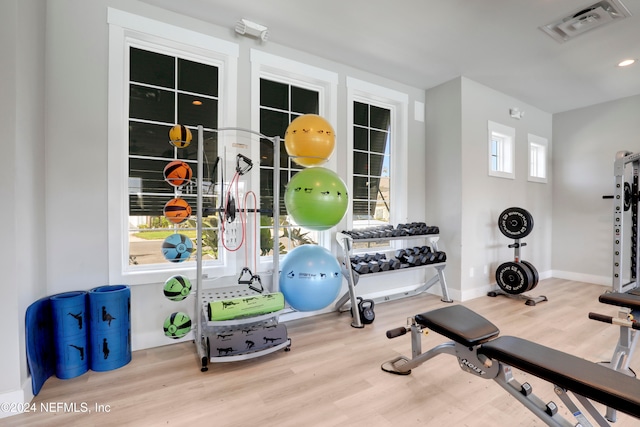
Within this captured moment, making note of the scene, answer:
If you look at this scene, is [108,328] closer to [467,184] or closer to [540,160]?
[467,184]

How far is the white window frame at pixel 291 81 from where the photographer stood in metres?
3.17

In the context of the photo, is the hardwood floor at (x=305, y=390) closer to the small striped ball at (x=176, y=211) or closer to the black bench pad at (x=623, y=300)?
the black bench pad at (x=623, y=300)

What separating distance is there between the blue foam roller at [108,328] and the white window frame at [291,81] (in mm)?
1305

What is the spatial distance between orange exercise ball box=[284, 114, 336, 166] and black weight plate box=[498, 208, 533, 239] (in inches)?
123

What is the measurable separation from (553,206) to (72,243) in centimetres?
727

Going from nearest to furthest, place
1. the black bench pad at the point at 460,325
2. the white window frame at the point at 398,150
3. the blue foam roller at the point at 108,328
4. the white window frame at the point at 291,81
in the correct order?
the black bench pad at the point at 460,325 < the blue foam roller at the point at 108,328 < the white window frame at the point at 291,81 < the white window frame at the point at 398,150

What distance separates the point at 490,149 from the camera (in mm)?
4457

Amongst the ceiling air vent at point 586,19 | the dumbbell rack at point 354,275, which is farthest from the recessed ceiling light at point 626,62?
the dumbbell rack at point 354,275

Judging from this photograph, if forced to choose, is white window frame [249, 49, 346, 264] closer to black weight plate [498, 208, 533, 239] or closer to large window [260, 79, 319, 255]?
large window [260, 79, 319, 255]

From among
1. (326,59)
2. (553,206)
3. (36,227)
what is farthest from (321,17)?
(553,206)

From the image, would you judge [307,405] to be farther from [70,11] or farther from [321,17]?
[70,11]

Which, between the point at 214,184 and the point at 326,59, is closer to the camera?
the point at 214,184

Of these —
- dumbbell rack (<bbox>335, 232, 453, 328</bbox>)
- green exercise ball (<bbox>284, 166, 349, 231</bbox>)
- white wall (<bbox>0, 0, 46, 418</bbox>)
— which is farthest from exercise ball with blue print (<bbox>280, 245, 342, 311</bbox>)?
white wall (<bbox>0, 0, 46, 418</bbox>)

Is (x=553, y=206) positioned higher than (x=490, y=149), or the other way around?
(x=490, y=149)
